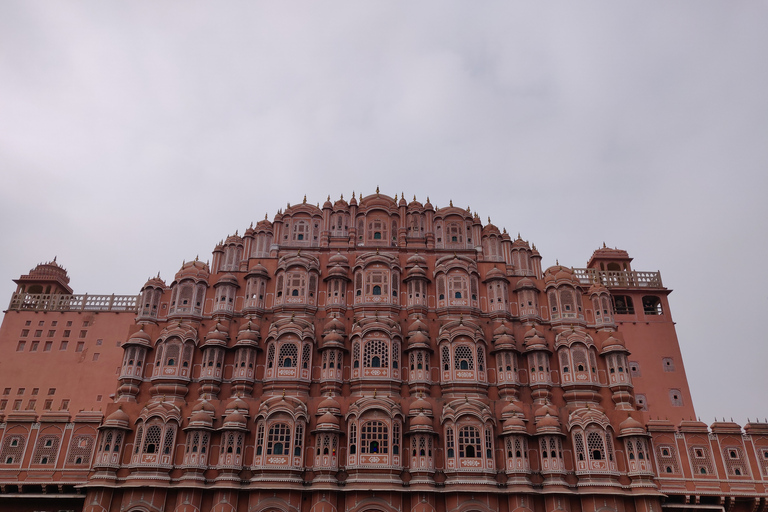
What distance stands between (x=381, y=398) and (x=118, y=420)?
16.3 metres

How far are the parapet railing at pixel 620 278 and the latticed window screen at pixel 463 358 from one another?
18160 mm

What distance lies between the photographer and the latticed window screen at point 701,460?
36531mm

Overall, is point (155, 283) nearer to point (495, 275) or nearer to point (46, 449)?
point (46, 449)

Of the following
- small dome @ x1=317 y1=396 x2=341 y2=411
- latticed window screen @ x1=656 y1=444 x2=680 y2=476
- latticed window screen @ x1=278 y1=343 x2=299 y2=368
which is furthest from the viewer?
latticed window screen @ x1=278 y1=343 x2=299 y2=368

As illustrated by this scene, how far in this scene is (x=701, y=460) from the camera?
36812mm

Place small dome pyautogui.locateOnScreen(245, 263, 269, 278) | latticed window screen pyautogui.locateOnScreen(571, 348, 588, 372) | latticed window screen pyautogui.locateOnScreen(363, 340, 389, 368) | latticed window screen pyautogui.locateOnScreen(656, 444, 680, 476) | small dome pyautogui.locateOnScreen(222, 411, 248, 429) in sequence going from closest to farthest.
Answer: small dome pyautogui.locateOnScreen(222, 411, 248, 429)
latticed window screen pyautogui.locateOnScreen(656, 444, 680, 476)
latticed window screen pyautogui.locateOnScreen(363, 340, 389, 368)
latticed window screen pyautogui.locateOnScreen(571, 348, 588, 372)
small dome pyautogui.locateOnScreen(245, 263, 269, 278)

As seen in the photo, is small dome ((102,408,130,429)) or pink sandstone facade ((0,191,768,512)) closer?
pink sandstone facade ((0,191,768,512))

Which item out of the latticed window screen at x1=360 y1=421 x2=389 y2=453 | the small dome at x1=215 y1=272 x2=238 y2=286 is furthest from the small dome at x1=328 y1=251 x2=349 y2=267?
the latticed window screen at x1=360 y1=421 x2=389 y2=453

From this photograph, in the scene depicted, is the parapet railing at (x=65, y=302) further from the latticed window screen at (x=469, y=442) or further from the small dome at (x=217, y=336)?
the latticed window screen at (x=469, y=442)

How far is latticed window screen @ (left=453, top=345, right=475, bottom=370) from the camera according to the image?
1558 inches

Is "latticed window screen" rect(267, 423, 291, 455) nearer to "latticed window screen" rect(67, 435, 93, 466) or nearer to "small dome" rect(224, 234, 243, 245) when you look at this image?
"latticed window screen" rect(67, 435, 93, 466)

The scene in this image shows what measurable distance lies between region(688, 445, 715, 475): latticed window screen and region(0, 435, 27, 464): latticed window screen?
137ft

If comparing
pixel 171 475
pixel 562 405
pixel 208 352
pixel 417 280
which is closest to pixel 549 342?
pixel 562 405

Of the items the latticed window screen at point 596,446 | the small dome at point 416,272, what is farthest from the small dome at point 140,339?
the latticed window screen at point 596,446
